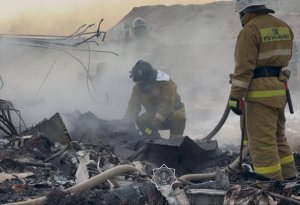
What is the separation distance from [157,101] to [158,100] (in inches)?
2.0

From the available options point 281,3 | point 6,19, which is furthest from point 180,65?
point 281,3

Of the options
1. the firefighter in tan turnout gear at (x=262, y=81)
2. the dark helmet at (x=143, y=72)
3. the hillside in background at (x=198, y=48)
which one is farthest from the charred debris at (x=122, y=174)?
the hillside in background at (x=198, y=48)

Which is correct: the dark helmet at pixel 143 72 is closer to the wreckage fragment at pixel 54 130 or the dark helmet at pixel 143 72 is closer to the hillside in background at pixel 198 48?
the wreckage fragment at pixel 54 130

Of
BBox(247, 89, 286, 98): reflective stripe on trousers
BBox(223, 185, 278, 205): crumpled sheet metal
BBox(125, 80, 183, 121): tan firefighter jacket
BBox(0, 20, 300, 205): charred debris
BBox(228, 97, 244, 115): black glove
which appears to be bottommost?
BBox(0, 20, 300, 205): charred debris

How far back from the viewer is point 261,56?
475 centimetres

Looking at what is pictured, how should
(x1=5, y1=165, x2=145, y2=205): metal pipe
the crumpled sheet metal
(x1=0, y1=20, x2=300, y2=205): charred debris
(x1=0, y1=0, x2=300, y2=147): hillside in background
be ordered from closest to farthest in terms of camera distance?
1. the crumpled sheet metal
2. (x1=5, y1=165, x2=145, y2=205): metal pipe
3. (x1=0, y1=20, x2=300, y2=205): charred debris
4. (x1=0, y1=0, x2=300, y2=147): hillside in background

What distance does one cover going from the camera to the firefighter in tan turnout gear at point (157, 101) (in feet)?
26.5

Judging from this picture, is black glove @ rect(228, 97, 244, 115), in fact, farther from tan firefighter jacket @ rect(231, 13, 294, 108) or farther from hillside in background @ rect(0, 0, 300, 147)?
hillside in background @ rect(0, 0, 300, 147)

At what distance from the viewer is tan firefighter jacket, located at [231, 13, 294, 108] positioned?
467 centimetres

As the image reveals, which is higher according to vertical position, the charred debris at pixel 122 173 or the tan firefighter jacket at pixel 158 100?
the tan firefighter jacket at pixel 158 100

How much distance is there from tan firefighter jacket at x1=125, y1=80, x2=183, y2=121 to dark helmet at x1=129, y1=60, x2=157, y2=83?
129mm

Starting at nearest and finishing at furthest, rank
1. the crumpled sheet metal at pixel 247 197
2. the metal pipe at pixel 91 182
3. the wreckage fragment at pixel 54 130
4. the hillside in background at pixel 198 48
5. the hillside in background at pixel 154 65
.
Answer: the crumpled sheet metal at pixel 247 197, the metal pipe at pixel 91 182, the wreckage fragment at pixel 54 130, the hillside in background at pixel 154 65, the hillside in background at pixel 198 48

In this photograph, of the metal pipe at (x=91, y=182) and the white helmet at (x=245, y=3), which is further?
the white helmet at (x=245, y=3)

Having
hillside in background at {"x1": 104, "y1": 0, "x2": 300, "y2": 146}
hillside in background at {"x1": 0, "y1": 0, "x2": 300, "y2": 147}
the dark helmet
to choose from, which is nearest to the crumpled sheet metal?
the dark helmet
